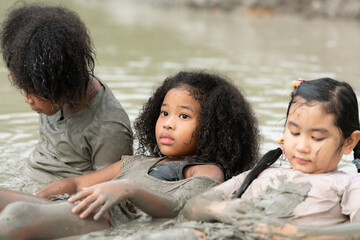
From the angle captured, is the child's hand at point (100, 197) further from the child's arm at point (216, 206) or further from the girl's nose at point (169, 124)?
the girl's nose at point (169, 124)

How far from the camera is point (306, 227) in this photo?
2729 mm

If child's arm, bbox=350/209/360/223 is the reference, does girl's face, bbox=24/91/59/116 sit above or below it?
above

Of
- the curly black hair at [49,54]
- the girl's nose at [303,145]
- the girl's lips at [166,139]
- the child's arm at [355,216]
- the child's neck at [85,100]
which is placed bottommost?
the child's arm at [355,216]

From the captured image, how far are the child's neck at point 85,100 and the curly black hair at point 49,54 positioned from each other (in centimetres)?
9

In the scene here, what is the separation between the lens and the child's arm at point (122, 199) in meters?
2.94

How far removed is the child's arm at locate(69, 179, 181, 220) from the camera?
2936 mm

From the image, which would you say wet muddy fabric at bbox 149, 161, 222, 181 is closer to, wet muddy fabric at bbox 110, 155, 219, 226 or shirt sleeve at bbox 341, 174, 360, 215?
wet muddy fabric at bbox 110, 155, 219, 226

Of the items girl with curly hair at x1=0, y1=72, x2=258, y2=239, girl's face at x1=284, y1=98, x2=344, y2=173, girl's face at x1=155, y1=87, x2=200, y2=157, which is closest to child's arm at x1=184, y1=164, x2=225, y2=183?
girl with curly hair at x1=0, y1=72, x2=258, y2=239

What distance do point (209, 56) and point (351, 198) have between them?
22.8 ft

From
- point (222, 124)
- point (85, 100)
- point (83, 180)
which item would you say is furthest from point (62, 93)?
point (222, 124)

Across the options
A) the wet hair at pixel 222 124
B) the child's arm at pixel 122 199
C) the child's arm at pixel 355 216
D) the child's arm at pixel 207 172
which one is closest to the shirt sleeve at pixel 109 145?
the wet hair at pixel 222 124

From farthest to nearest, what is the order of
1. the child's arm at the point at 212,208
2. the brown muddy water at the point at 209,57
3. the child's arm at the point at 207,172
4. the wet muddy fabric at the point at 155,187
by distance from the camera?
1. the brown muddy water at the point at 209,57
2. the child's arm at the point at 207,172
3. the wet muddy fabric at the point at 155,187
4. the child's arm at the point at 212,208

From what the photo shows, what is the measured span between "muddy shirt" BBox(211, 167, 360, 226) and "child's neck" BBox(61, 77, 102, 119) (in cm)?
141

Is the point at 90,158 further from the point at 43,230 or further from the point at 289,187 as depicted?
the point at 289,187
